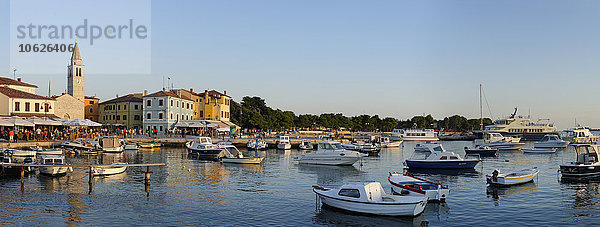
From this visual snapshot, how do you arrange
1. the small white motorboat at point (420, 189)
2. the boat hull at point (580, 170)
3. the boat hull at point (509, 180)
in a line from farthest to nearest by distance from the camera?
the boat hull at point (580, 170) → the boat hull at point (509, 180) → the small white motorboat at point (420, 189)

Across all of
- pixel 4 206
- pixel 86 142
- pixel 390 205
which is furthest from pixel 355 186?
pixel 86 142

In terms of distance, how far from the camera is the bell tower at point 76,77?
329 ft

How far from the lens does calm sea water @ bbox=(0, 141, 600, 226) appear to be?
2288cm

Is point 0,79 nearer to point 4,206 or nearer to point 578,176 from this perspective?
point 4,206

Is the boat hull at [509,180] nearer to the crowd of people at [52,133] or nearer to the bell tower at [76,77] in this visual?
the crowd of people at [52,133]

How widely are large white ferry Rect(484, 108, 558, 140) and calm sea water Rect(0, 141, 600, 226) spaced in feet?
336

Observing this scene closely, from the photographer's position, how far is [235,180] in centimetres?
3741

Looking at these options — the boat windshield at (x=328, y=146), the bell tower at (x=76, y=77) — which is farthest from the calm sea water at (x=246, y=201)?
the bell tower at (x=76, y=77)

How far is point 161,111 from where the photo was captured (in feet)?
314

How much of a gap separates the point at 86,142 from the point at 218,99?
44.7 metres

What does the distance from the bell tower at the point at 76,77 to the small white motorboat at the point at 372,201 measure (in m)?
92.0

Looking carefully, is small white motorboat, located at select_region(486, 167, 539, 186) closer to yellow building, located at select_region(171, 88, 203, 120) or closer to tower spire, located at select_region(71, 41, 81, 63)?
yellow building, located at select_region(171, 88, 203, 120)

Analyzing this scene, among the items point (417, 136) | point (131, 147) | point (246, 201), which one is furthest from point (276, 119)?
point (246, 201)

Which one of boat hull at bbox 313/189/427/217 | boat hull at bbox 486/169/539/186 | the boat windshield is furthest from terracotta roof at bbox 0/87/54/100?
boat hull at bbox 486/169/539/186
